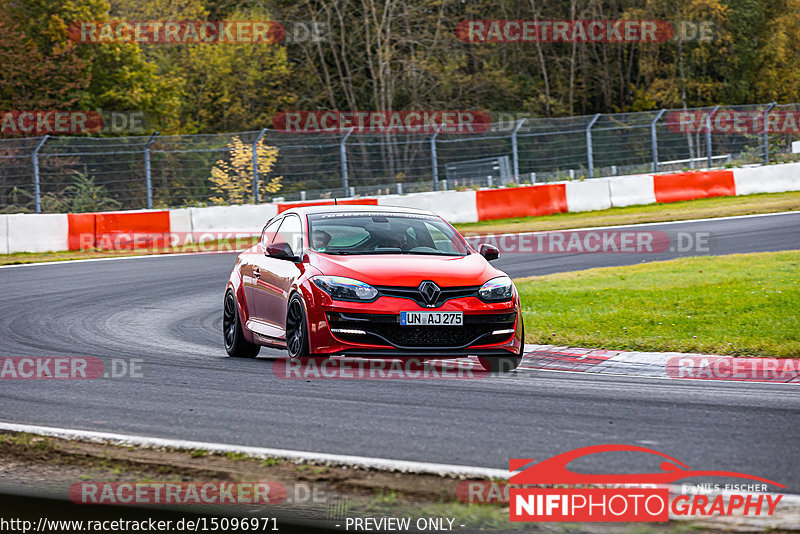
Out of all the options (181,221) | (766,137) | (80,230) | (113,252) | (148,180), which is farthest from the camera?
(766,137)

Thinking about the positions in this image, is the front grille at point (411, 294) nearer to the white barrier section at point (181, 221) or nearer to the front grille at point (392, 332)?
the front grille at point (392, 332)

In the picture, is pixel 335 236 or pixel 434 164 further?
pixel 434 164

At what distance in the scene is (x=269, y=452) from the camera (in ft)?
19.2

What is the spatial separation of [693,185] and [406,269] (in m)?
23.3

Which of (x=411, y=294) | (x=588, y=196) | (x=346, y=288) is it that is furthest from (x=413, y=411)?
(x=588, y=196)

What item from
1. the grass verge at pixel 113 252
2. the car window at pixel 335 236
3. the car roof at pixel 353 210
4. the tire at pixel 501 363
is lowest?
the tire at pixel 501 363

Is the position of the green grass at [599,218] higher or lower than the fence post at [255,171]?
lower

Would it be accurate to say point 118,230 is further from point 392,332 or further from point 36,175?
point 392,332

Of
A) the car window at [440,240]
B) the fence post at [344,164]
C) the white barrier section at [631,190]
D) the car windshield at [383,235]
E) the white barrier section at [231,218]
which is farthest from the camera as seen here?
the white barrier section at [631,190]

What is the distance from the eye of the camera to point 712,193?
30.5 meters

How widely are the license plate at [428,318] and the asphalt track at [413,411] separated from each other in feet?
1.51

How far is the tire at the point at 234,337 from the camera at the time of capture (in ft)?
34.2

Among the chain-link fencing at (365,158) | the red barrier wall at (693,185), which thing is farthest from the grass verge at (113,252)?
the red barrier wall at (693,185)

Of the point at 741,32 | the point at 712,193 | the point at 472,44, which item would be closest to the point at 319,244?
the point at 712,193
